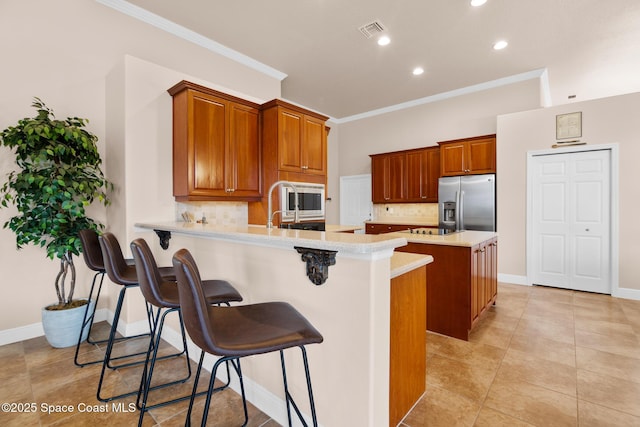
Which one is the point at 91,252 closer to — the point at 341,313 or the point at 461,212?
the point at 341,313

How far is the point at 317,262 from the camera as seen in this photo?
1413mm

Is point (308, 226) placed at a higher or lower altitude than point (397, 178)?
lower

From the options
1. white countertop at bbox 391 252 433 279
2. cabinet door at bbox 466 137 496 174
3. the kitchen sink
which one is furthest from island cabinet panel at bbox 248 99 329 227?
cabinet door at bbox 466 137 496 174

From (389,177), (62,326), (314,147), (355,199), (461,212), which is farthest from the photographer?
(355,199)

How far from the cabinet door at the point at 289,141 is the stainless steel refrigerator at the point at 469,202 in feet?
9.18

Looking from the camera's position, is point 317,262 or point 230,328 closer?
point 230,328

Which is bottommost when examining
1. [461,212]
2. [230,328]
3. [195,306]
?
[230,328]

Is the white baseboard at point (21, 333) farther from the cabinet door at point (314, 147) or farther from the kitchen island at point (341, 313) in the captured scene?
the cabinet door at point (314, 147)

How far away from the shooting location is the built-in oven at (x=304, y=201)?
366cm

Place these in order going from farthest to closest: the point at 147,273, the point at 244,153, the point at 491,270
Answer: the point at 244,153 → the point at 491,270 → the point at 147,273

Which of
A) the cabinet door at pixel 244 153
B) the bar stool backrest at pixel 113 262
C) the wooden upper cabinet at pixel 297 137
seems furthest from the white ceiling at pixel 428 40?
the bar stool backrest at pixel 113 262

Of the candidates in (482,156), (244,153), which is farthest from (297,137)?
(482,156)

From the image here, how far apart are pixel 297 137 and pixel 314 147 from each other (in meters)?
0.35

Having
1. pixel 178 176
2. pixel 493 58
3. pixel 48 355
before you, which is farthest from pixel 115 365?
pixel 493 58
